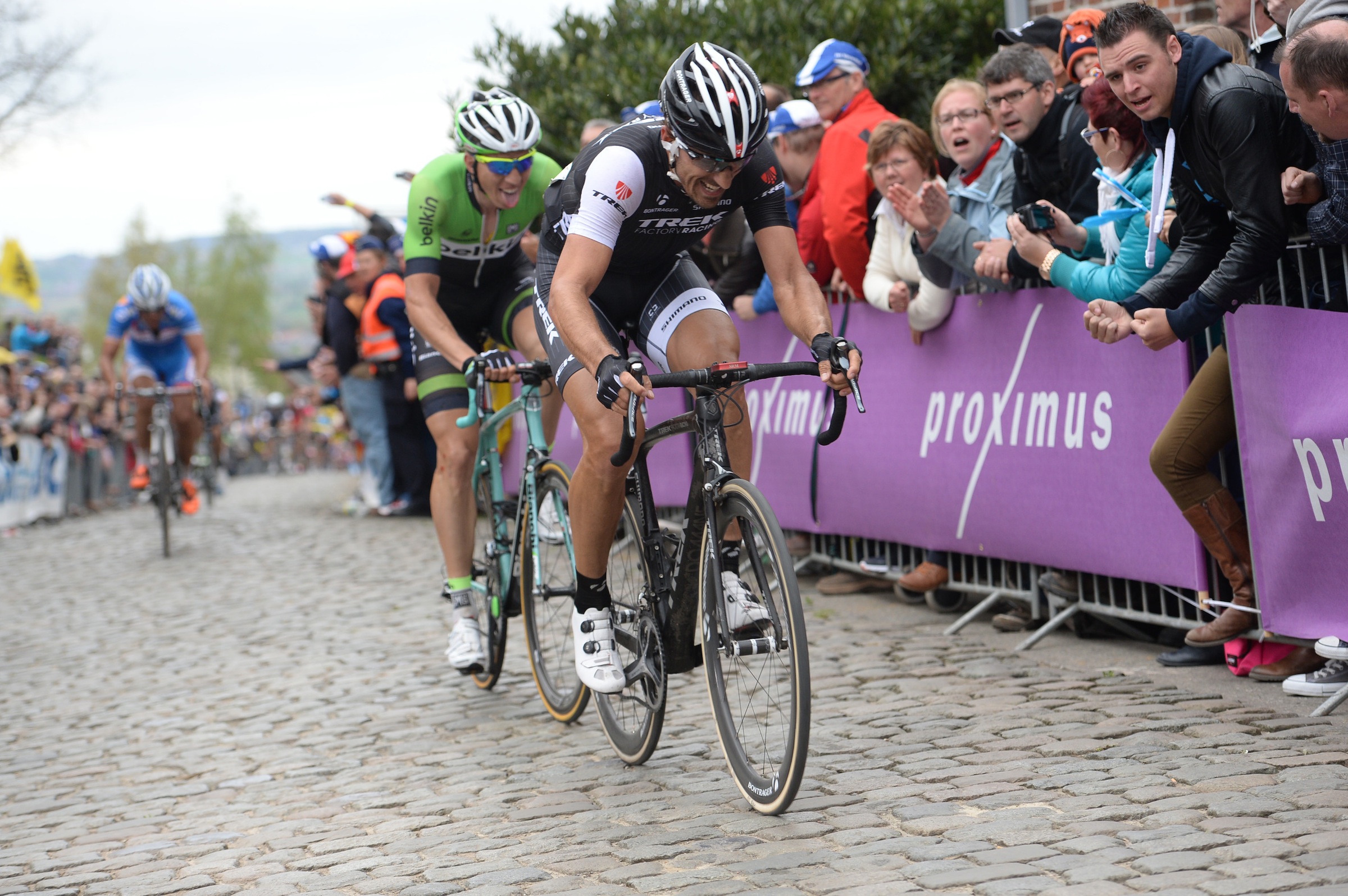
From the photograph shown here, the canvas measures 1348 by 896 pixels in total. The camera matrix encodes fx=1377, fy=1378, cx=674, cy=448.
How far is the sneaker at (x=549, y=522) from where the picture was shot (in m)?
5.59

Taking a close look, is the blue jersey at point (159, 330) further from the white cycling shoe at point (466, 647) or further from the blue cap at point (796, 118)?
the white cycling shoe at point (466, 647)

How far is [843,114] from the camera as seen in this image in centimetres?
809

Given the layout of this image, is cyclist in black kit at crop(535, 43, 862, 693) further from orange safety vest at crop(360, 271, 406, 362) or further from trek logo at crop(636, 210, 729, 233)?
orange safety vest at crop(360, 271, 406, 362)

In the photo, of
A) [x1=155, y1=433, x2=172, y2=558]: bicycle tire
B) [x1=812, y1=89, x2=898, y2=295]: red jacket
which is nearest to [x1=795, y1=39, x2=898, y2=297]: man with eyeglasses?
[x1=812, y1=89, x2=898, y2=295]: red jacket

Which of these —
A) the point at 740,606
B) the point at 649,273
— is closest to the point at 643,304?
the point at 649,273

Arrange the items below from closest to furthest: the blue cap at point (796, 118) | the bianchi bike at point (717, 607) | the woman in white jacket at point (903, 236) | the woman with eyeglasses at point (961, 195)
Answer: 1. the bianchi bike at point (717, 607)
2. the woman with eyeglasses at point (961, 195)
3. the woman in white jacket at point (903, 236)
4. the blue cap at point (796, 118)

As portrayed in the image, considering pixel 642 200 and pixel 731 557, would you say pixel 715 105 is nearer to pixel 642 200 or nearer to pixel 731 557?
pixel 642 200

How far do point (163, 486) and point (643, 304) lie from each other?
29.0 feet

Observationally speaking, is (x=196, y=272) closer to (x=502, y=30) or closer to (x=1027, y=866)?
(x=502, y=30)

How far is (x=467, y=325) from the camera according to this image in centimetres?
A: 671

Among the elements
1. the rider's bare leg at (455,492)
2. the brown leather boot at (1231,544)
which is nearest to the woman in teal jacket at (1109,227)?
the brown leather boot at (1231,544)

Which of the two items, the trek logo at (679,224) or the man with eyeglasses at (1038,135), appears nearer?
the trek logo at (679,224)

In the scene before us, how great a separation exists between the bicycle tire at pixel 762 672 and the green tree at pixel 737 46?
7.44 m

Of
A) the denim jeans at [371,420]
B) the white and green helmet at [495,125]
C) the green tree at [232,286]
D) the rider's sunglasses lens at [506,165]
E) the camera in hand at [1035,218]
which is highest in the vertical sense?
the green tree at [232,286]
